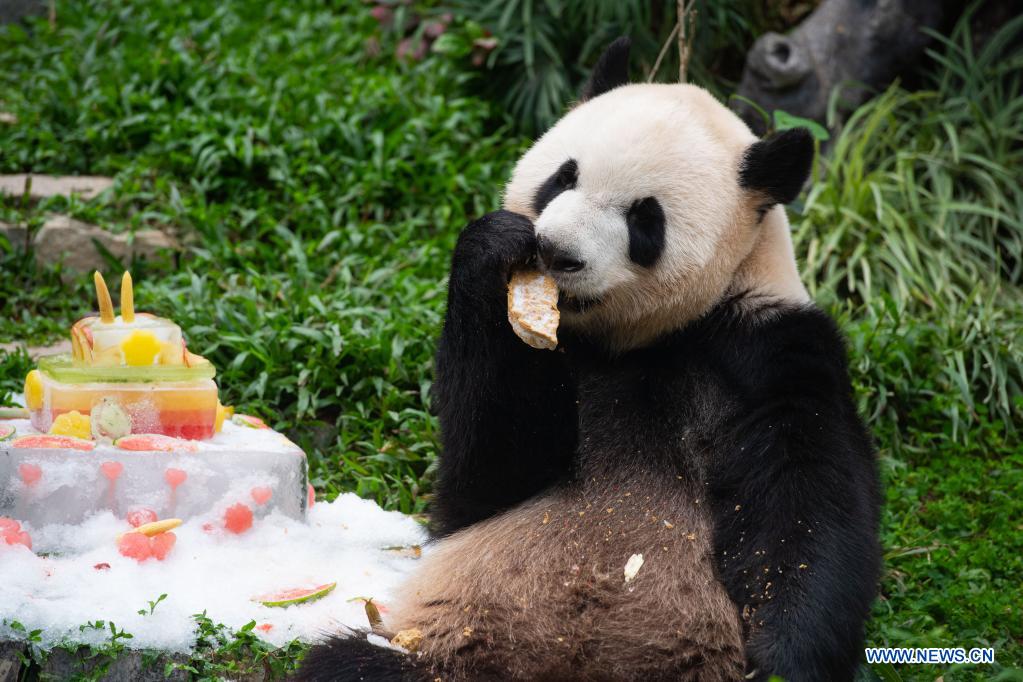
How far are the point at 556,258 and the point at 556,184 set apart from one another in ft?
1.12

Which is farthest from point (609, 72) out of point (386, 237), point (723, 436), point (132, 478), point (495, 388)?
point (386, 237)

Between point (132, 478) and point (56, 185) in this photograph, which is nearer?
point (132, 478)

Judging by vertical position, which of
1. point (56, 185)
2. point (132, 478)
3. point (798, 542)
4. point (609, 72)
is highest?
point (609, 72)

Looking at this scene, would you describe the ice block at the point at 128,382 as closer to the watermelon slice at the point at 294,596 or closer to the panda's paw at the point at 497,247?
the watermelon slice at the point at 294,596

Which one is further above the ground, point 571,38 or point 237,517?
point 571,38

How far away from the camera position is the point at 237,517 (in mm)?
3797

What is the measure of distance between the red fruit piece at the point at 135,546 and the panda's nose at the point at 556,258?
5.07ft

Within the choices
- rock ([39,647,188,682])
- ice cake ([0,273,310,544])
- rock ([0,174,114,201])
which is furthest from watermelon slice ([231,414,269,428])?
rock ([0,174,114,201])

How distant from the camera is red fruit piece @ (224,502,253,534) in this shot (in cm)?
379

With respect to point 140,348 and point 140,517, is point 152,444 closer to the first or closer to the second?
point 140,517

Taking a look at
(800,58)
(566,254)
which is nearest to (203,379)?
(566,254)

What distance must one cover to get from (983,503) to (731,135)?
2.64 meters

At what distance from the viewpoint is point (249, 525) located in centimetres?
385

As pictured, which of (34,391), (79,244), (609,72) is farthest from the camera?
(79,244)
